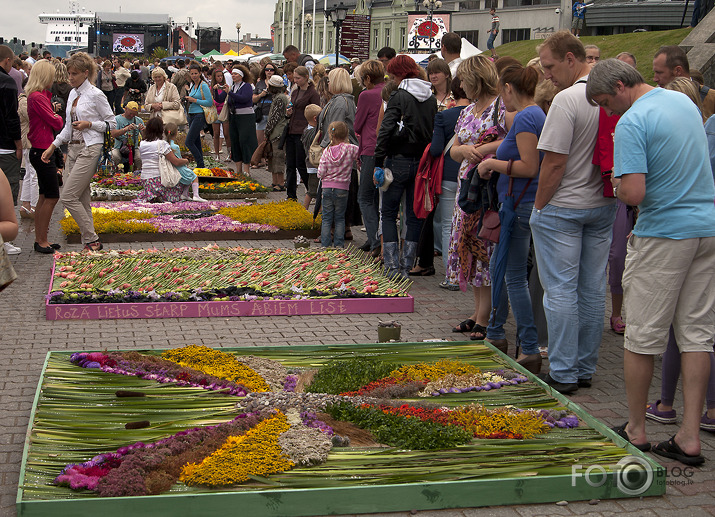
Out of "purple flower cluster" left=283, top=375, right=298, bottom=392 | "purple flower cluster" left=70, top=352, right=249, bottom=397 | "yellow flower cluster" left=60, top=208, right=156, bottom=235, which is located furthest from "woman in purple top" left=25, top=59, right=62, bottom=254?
"purple flower cluster" left=283, top=375, right=298, bottom=392

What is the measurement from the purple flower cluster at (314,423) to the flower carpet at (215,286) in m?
3.26

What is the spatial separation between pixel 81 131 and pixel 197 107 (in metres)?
8.02

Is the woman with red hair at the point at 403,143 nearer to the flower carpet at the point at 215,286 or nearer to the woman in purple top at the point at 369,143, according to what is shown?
the flower carpet at the point at 215,286

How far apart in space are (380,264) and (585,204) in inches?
181

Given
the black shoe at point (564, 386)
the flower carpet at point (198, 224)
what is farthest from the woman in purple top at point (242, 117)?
the black shoe at point (564, 386)

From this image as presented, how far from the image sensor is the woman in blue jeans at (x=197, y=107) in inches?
725

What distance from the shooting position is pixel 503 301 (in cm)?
732

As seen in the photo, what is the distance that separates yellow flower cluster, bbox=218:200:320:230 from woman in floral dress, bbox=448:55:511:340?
4967mm

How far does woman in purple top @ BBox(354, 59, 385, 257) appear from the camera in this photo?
10.6m

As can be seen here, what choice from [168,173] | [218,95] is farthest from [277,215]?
[218,95]

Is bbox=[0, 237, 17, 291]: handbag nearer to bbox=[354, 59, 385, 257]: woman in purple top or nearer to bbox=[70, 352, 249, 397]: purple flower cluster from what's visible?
bbox=[70, 352, 249, 397]: purple flower cluster

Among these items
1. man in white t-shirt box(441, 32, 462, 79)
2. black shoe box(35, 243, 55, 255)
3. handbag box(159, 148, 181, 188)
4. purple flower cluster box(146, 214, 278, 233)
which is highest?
man in white t-shirt box(441, 32, 462, 79)

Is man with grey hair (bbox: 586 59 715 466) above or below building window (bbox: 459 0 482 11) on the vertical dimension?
below

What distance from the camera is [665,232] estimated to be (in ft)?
16.1
